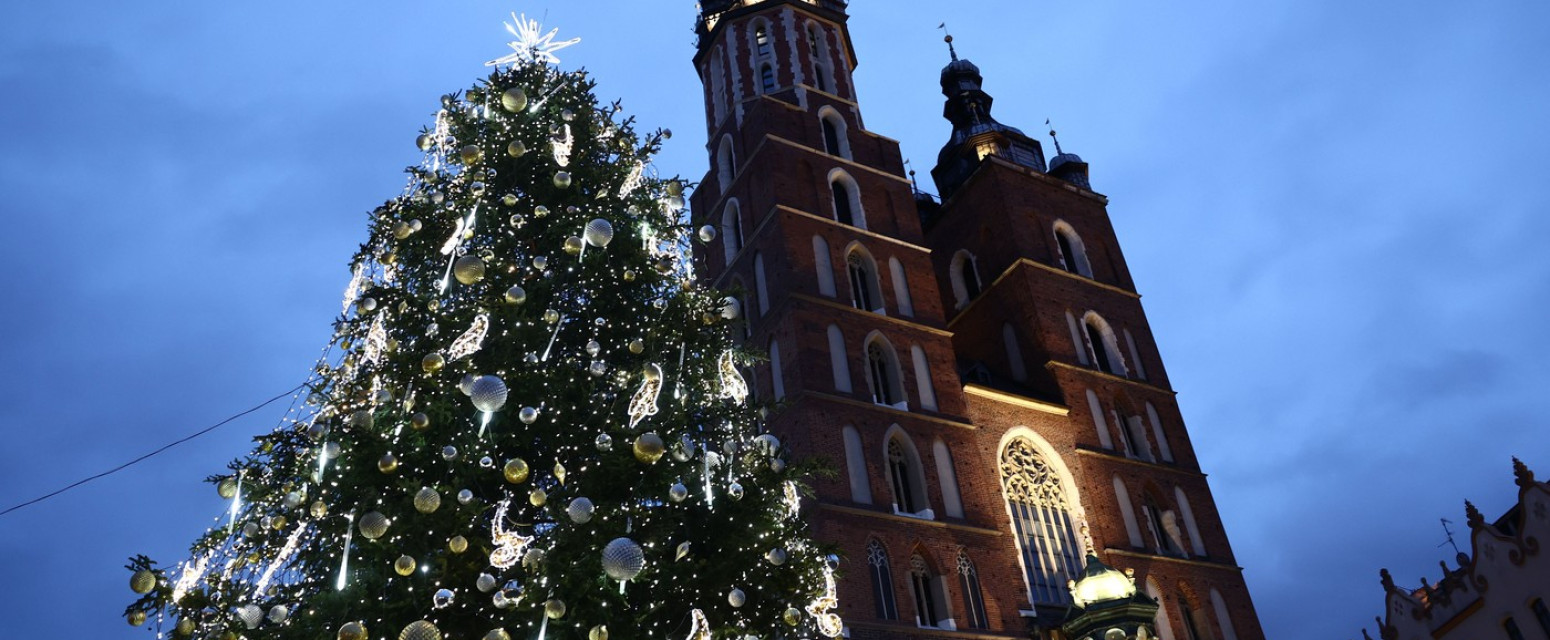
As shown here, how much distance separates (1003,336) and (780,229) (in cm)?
742

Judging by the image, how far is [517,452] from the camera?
8367 millimetres

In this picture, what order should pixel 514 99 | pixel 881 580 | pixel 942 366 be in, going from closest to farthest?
pixel 514 99, pixel 881 580, pixel 942 366

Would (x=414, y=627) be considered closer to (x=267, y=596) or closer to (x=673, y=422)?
(x=267, y=596)

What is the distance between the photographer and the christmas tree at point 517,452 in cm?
719

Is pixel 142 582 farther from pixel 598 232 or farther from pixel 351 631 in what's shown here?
pixel 598 232

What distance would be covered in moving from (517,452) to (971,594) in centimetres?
1424

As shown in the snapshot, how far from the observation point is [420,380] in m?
8.30

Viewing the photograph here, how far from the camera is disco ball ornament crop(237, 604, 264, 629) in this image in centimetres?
704

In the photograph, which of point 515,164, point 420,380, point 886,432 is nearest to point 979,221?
point 886,432

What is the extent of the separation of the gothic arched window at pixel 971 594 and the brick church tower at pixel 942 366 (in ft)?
0.17

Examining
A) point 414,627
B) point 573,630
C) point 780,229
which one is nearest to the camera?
point 414,627

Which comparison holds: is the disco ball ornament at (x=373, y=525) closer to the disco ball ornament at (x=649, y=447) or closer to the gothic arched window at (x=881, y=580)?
the disco ball ornament at (x=649, y=447)

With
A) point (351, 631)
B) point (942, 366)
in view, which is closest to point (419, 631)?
point (351, 631)

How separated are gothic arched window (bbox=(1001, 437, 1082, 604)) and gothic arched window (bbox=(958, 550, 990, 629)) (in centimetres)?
161
